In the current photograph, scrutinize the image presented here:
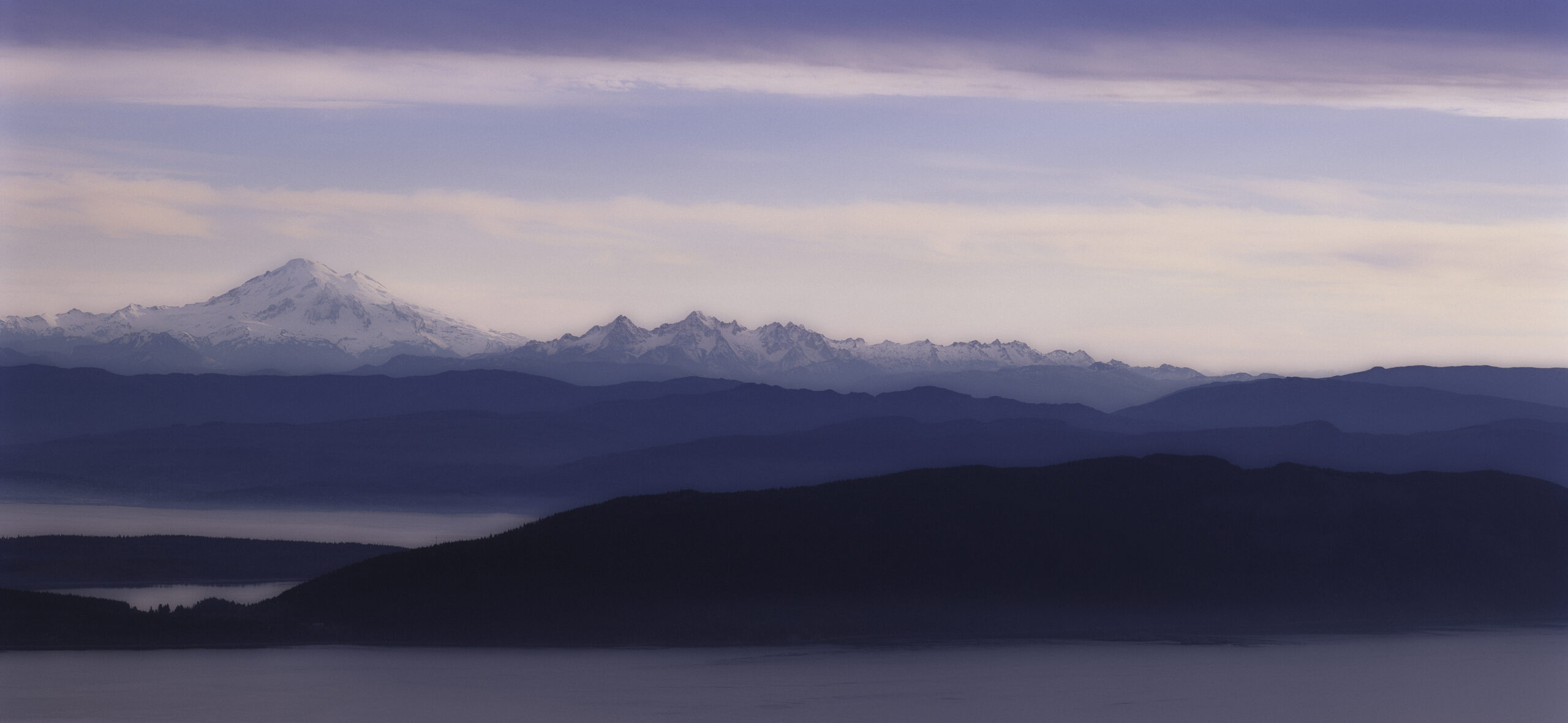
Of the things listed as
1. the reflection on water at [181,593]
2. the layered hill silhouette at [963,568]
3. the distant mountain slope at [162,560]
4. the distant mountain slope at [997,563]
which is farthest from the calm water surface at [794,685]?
the distant mountain slope at [162,560]

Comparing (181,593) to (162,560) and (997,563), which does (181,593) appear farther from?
(997,563)

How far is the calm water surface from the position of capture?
303ft

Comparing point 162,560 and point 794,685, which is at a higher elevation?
point 162,560

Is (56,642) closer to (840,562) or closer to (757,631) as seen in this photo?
(757,631)

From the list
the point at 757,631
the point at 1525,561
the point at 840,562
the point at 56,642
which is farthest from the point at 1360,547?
the point at 56,642

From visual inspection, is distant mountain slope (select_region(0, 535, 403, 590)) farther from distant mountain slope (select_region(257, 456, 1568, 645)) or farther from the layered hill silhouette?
the layered hill silhouette

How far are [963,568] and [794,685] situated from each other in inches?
1787

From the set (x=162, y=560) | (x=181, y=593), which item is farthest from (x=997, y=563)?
(x=162, y=560)

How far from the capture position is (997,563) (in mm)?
148500

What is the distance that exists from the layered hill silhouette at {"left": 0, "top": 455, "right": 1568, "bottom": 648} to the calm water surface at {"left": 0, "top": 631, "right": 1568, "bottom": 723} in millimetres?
8172

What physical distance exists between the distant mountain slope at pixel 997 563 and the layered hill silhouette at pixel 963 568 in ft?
0.82

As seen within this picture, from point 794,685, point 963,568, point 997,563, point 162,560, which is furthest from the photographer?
point 162,560

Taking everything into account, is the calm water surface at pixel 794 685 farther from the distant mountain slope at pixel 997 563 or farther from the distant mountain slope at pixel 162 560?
the distant mountain slope at pixel 162 560

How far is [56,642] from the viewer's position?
114 metres
